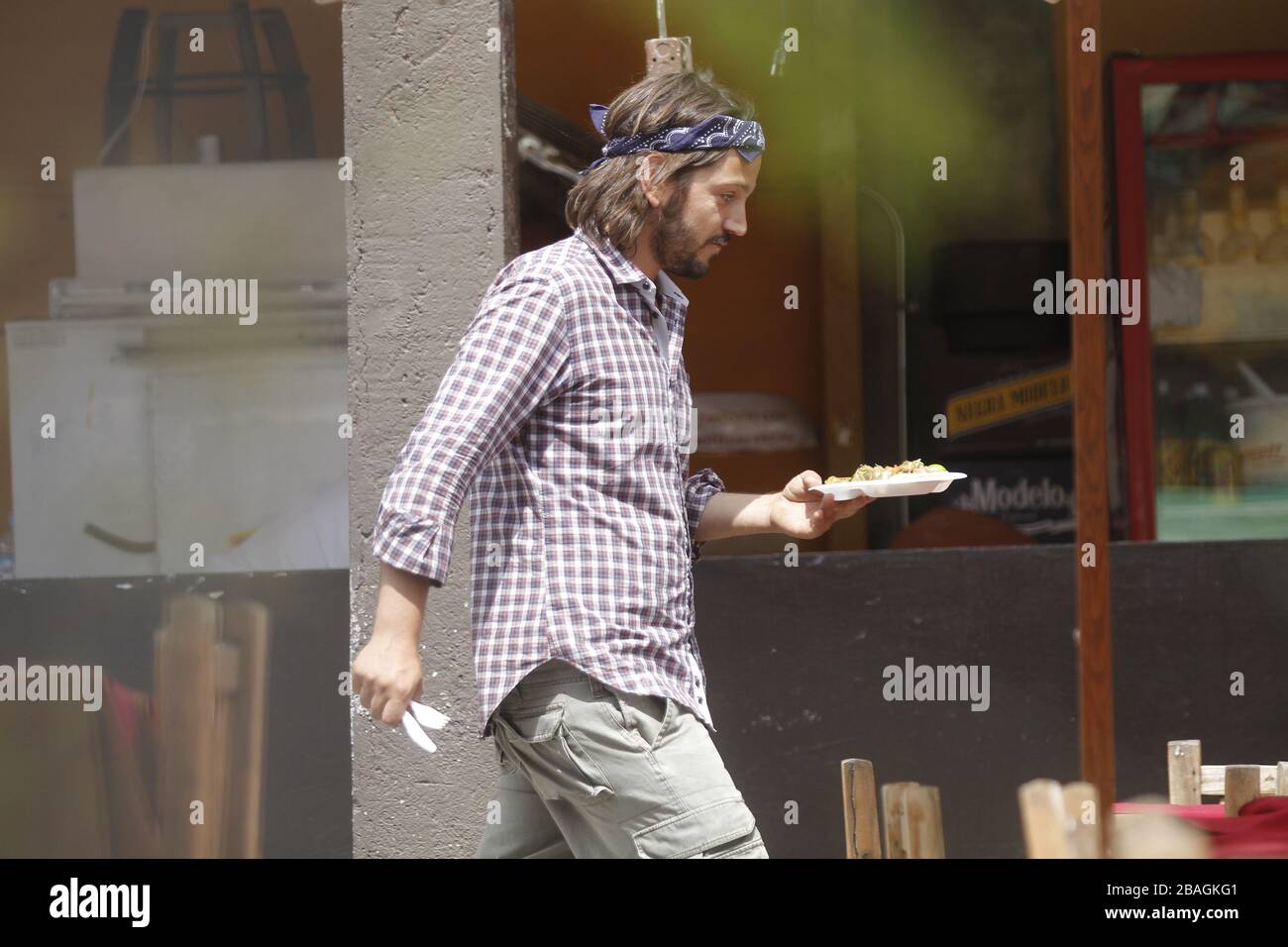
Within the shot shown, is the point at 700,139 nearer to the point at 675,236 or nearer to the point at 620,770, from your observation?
the point at 675,236

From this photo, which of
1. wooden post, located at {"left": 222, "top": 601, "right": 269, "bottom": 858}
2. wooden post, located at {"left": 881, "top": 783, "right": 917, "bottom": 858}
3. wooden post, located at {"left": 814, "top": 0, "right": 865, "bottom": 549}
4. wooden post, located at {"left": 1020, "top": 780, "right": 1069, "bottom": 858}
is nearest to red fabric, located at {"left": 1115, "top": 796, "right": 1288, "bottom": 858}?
wooden post, located at {"left": 881, "top": 783, "right": 917, "bottom": 858}

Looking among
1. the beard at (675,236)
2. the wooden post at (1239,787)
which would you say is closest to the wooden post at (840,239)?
the wooden post at (1239,787)

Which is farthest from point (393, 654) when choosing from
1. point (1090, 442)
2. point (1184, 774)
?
point (1184, 774)

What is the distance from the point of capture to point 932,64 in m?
6.14

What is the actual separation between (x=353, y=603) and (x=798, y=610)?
140cm

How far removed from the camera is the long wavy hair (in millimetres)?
2682

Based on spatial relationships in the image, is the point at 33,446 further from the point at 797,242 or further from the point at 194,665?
the point at 797,242

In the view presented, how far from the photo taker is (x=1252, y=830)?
9.39 ft

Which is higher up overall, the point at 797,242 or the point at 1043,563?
the point at 797,242

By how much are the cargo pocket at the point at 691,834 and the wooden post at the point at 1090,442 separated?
60 centimetres

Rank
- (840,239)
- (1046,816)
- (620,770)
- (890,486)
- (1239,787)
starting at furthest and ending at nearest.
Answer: (840,239), (1239,787), (890,486), (620,770), (1046,816)

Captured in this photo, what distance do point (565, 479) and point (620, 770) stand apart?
0.46 metres

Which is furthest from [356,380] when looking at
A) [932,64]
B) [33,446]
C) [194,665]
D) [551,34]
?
[932,64]

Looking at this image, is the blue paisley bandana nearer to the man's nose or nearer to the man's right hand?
the man's nose
